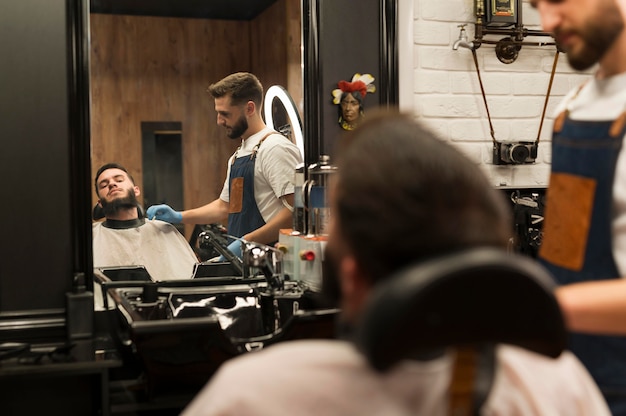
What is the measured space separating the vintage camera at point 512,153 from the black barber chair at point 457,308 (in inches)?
93.4

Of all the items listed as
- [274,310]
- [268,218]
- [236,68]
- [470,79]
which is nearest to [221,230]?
[268,218]

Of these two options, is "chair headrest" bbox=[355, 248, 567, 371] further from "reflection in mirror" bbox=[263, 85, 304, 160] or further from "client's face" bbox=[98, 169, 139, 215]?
"reflection in mirror" bbox=[263, 85, 304, 160]

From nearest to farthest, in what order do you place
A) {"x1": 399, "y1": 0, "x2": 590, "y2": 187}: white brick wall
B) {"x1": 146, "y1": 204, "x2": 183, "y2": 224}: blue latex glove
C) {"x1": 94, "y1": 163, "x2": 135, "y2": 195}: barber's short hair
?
1. {"x1": 94, "y1": 163, "x2": 135, "y2": 195}: barber's short hair
2. {"x1": 146, "y1": 204, "x2": 183, "y2": 224}: blue latex glove
3. {"x1": 399, "y1": 0, "x2": 590, "y2": 187}: white brick wall

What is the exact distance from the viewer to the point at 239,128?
113 inches

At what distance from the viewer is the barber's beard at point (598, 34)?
1410 millimetres

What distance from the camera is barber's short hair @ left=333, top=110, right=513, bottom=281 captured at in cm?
80

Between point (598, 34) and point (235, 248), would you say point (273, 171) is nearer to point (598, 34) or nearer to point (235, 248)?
point (235, 248)

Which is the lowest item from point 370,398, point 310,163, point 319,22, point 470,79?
point 370,398

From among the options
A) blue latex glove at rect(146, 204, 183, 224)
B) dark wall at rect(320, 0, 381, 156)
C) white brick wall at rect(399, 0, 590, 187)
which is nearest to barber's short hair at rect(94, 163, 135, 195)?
blue latex glove at rect(146, 204, 183, 224)

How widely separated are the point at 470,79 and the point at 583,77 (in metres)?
0.52

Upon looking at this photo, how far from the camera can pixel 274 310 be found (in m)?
2.64

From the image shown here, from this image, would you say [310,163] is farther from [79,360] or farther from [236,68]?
[79,360]

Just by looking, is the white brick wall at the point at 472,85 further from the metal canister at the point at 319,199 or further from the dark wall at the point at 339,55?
the metal canister at the point at 319,199

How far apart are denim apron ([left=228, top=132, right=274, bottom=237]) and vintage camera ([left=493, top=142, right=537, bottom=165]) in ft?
2.95
